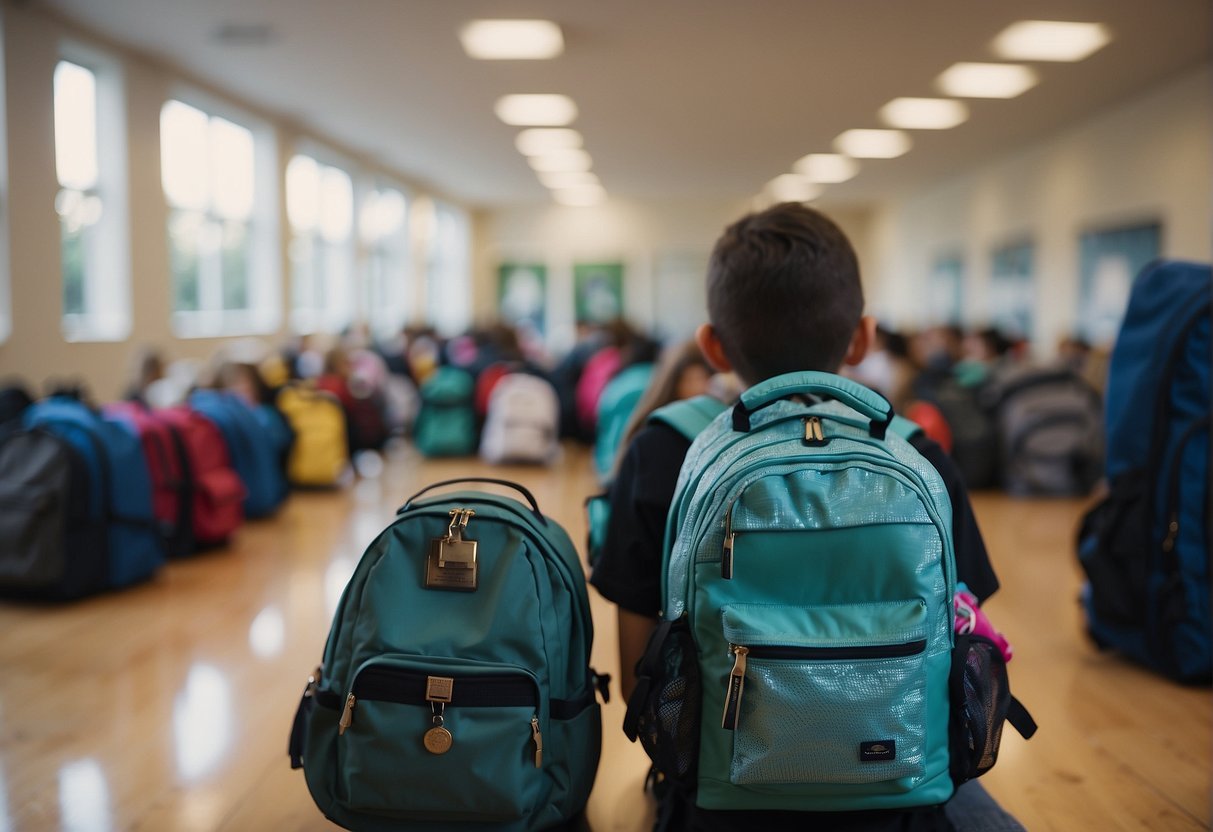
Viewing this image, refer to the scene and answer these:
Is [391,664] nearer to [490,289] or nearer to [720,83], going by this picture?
[720,83]

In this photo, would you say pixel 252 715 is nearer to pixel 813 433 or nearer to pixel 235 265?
pixel 813 433

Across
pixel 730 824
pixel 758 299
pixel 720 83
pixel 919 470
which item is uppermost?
pixel 720 83

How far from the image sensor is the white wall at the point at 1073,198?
26.5 ft

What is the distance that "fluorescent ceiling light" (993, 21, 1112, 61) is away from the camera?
671 cm

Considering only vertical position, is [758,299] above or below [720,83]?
below

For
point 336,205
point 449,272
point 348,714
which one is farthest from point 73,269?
point 449,272

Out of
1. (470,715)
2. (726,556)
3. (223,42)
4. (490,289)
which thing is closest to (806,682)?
(726,556)

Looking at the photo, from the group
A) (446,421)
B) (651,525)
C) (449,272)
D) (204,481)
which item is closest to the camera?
(651,525)

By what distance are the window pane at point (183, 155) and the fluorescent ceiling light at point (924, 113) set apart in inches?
225

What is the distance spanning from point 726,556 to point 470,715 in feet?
1.58

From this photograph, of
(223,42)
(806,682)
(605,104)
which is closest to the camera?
(806,682)

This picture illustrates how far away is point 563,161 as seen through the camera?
1305 cm

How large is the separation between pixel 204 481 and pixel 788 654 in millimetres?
3801

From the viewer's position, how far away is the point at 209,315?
9406mm
